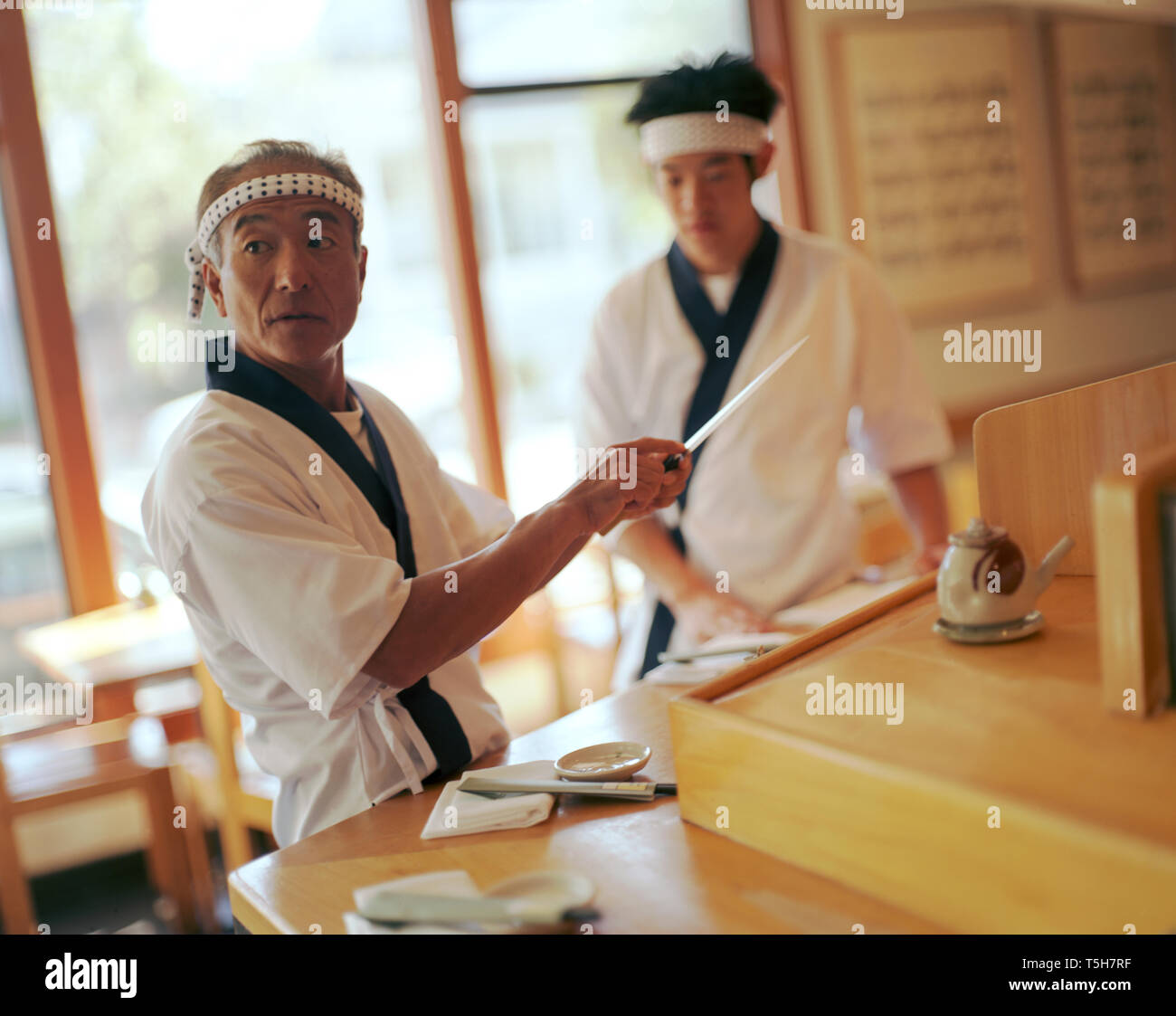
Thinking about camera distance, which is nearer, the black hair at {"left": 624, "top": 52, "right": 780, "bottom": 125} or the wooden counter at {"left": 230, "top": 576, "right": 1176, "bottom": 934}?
the wooden counter at {"left": 230, "top": 576, "right": 1176, "bottom": 934}

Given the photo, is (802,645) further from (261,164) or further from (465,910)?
(261,164)

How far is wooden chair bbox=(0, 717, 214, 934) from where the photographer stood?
2678 mm

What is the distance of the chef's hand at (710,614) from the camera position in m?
2.12

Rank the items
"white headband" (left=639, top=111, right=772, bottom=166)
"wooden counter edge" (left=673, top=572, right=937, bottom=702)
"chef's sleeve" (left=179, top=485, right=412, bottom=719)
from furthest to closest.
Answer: "white headband" (left=639, top=111, right=772, bottom=166) < "chef's sleeve" (left=179, top=485, right=412, bottom=719) < "wooden counter edge" (left=673, top=572, right=937, bottom=702)

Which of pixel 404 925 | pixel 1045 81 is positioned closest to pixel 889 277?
pixel 1045 81

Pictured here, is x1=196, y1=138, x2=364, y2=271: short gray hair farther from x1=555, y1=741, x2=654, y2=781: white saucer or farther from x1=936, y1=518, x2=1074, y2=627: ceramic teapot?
x1=936, y1=518, x2=1074, y2=627: ceramic teapot

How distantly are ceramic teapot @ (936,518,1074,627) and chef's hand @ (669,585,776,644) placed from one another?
826 mm

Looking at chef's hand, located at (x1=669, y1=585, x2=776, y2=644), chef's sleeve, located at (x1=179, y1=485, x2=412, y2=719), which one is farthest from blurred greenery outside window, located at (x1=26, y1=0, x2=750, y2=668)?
chef's sleeve, located at (x1=179, y1=485, x2=412, y2=719)

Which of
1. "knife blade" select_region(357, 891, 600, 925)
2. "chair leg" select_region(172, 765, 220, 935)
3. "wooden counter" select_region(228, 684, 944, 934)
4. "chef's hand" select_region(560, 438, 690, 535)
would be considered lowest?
"chair leg" select_region(172, 765, 220, 935)

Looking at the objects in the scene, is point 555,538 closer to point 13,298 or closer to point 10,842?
point 10,842

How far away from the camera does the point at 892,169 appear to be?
4504 millimetres

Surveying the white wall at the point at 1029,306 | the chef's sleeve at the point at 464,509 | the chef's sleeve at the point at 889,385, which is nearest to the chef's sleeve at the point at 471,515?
the chef's sleeve at the point at 464,509

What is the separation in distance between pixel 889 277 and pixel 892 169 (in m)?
0.45

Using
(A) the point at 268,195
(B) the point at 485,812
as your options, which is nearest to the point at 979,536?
(B) the point at 485,812
